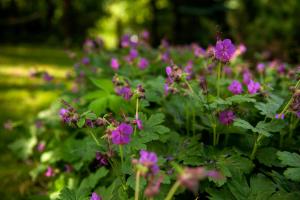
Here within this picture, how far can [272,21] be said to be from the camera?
11.4 metres

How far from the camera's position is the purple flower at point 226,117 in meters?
1.99

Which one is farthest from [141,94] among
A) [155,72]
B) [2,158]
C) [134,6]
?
[134,6]

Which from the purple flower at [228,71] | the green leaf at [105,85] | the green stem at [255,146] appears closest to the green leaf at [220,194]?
the green stem at [255,146]

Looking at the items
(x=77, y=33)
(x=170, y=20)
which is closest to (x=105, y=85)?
(x=170, y=20)

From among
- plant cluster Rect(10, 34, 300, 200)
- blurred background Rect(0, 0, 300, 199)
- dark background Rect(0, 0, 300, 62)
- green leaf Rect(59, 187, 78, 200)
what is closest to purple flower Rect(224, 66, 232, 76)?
blurred background Rect(0, 0, 300, 199)

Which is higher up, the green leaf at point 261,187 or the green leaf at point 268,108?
the green leaf at point 268,108

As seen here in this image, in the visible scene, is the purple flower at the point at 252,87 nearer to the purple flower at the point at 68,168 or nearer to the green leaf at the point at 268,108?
the green leaf at the point at 268,108

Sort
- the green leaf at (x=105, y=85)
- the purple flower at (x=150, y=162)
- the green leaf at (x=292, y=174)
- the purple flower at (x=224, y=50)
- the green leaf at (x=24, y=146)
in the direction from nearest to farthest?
the purple flower at (x=150, y=162) → the green leaf at (x=292, y=174) → the purple flower at (x=224, y=50) → the green leaf at (x=105, y=85) → the green leaf at (x=24, y=146)

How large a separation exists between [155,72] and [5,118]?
2600mm

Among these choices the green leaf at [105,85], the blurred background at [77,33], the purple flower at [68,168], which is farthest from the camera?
the blurred background at [77,33]

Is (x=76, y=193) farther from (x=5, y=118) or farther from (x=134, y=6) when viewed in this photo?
(x=134, y=6)

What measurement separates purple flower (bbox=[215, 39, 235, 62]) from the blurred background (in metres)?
0.05

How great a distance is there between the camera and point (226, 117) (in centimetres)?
199

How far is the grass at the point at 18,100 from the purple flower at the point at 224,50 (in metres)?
2.04
